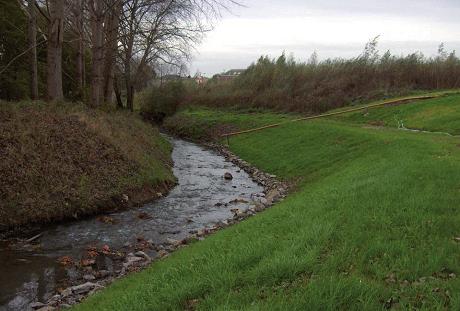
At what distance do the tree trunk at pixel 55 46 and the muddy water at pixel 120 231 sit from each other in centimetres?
563

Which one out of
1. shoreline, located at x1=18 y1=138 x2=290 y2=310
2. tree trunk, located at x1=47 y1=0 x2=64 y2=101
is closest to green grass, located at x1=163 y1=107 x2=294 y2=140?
tree trunk, located at x1=47 y1=0 x2=64 y2=101

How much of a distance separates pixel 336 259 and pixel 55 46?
14.5m

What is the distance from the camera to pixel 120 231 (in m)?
10.5

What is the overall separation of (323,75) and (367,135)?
55.5 feet

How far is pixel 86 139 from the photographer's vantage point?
556 inches

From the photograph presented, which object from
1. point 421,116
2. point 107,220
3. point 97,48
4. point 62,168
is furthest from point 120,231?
point 421,116

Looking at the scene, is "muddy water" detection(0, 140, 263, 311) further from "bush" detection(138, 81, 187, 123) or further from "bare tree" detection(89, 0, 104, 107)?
"bush" detection(138, 81, 187, 123)

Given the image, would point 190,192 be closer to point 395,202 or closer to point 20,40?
point 395,202

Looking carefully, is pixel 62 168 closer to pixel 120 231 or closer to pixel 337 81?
pixel 120 231

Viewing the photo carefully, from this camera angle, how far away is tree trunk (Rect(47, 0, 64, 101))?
1630 centimetres

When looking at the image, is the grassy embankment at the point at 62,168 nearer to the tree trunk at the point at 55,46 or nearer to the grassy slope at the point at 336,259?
the tree trunk at the point at 55,46

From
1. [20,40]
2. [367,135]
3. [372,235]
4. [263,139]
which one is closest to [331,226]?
[372,235]

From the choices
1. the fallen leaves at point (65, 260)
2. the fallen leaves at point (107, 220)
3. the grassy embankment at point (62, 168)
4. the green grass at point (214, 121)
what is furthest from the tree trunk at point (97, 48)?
the fallen leaves at point (65, 260)

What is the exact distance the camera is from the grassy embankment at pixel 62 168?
10898 mm
